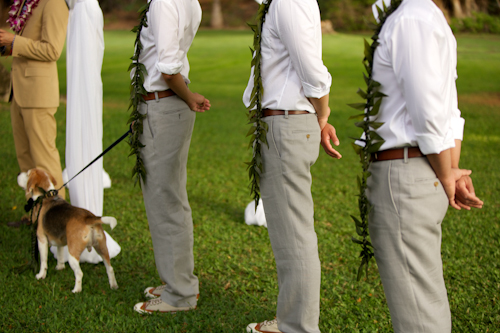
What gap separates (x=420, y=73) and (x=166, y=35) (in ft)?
5.00

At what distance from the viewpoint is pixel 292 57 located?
2.28 m

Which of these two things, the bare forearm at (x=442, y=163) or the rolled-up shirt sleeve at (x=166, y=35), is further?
the rolled-up shirt sleeve at (x=166, y=35)

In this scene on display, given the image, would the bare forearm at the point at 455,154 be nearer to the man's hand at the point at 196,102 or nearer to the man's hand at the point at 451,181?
the man's hand at the point at 451,181

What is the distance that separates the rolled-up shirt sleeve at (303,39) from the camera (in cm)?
223

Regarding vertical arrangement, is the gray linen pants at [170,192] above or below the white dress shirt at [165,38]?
below

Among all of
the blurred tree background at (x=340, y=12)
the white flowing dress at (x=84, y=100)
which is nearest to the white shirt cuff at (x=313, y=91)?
the white flowing dress at (x=84, y=100)

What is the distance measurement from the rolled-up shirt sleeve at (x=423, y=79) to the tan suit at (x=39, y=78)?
3.24m

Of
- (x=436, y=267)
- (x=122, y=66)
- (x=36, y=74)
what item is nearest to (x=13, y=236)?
(x=36, y=74)

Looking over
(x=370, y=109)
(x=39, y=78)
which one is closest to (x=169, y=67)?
(x=370, y=109)

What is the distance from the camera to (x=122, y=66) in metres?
21.2

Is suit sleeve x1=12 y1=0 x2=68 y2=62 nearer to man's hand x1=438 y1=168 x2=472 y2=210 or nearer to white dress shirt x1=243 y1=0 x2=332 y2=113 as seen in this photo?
white dress shirt x1=243 y1=0 x2=332 y2=113

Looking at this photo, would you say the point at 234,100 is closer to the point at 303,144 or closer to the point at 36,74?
the point at 36,74

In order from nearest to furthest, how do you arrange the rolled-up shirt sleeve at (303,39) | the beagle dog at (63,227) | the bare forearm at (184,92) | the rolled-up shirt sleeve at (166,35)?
the rolled-up shirt sleeve at (303,39) → the rolled-up shirt sleeve at (166,35) → the bare forearm at (184,92) → the beagle dog at (63,227)

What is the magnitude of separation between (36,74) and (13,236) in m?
1.55
